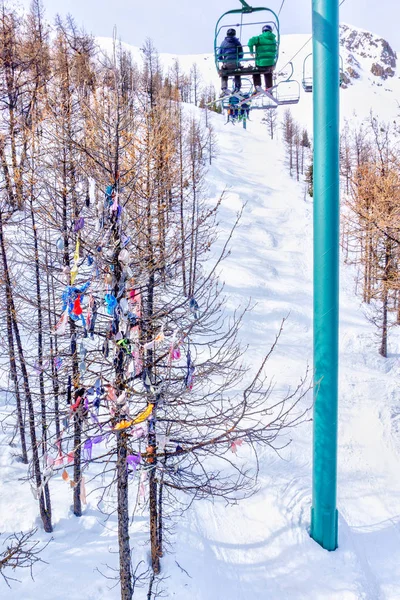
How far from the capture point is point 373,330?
56.4 ft

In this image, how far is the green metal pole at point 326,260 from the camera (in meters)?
5.29

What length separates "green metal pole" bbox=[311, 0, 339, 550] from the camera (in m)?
5.29

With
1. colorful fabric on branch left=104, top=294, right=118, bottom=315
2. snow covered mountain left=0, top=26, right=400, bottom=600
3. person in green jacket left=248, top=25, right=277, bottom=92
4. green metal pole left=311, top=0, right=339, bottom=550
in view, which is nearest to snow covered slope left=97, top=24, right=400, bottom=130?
snow covered mountain left=0, top=26, right=400, bottom=600

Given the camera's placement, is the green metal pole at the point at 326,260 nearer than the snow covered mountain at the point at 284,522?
Yes

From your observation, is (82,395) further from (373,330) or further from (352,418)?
(373,330)

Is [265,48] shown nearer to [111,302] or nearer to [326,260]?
[326,260]

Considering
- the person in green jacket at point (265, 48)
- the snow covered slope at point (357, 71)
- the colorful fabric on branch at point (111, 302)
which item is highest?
the snow covered slope at point (357, 71)

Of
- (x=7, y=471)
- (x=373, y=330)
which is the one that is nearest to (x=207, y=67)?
(x=373, y=330)

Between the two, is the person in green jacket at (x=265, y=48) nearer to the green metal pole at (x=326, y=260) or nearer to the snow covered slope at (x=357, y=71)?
the green metal pole at (x=326, y=260)

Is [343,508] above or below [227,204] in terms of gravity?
below

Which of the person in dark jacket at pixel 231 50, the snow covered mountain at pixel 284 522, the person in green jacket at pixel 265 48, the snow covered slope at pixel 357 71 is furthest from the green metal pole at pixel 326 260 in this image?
the snow covered slope at pixel 357 71

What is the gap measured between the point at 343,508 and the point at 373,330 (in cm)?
1128

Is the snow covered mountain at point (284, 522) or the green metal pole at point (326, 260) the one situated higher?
the green metal pole at point (326, 260)

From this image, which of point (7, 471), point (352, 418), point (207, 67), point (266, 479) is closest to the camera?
point (266, 479)
